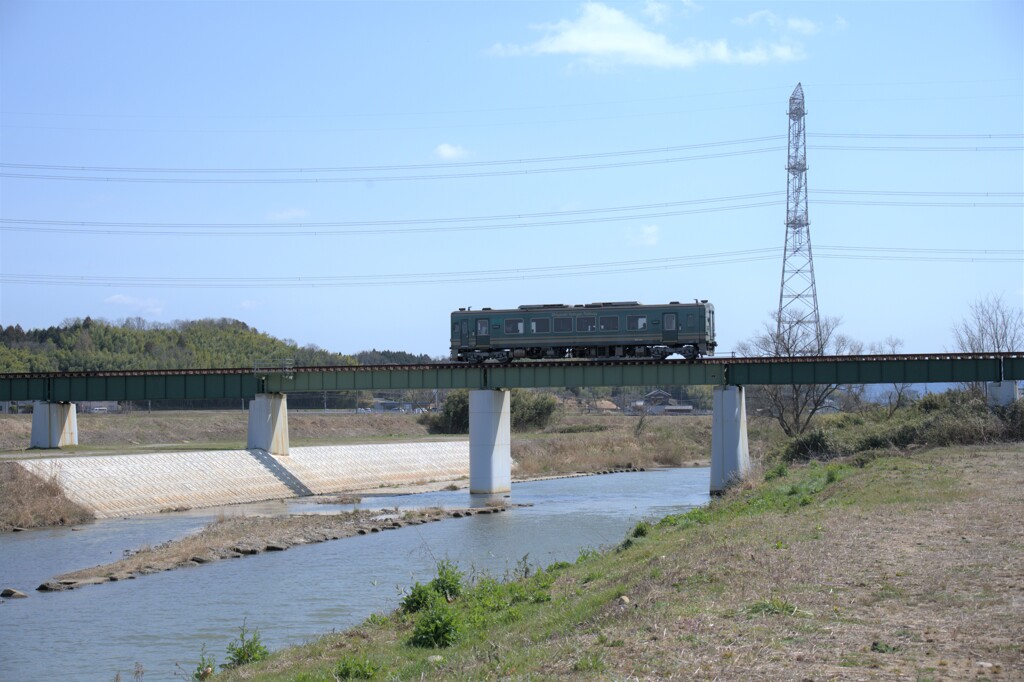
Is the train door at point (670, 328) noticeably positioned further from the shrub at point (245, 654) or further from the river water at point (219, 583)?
the shrub at point (245, 654)

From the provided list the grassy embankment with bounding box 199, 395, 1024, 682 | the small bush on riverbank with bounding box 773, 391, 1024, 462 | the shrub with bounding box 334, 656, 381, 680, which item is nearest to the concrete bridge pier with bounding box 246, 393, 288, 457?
the small bush on riverbank with bounding box 773, 391, 1024, 462

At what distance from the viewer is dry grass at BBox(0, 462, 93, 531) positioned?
41781mm

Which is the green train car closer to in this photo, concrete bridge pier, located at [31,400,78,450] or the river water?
the river water

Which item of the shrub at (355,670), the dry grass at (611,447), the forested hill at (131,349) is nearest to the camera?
the shrub at (355,670)

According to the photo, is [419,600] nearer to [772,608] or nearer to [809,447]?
[772,608]

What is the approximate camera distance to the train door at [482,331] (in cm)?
6203

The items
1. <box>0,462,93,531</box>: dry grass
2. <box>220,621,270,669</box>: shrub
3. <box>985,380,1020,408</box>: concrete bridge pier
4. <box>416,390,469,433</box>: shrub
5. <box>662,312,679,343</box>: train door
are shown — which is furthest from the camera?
<box>416,390,469,433</box>: shrub

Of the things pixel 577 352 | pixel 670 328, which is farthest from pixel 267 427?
pixel 670 328

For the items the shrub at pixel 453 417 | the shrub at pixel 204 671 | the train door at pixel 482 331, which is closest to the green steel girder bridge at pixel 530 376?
the train door at pixel 482 331

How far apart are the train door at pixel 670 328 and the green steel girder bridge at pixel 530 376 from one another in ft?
4.75

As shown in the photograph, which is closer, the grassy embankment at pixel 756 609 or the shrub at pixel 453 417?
the grassy embankment at pixel 756 609

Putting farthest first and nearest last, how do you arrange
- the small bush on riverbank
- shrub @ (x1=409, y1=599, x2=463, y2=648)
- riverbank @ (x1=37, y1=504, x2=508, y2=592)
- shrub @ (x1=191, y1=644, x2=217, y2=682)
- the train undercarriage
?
the train undercarriage → the small bush on riverbank → riverbank @ (x1=37, y1=504, x2=508, y2=592) → shrub @ (x1=191, y1=644, x2=217, y2=682) → shrub @ (x1=409, y1=599, x2=463, y2=648)

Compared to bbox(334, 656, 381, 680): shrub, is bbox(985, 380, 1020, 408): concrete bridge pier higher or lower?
higher

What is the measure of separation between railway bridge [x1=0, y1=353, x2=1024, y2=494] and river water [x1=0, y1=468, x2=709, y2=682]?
33.3 feet
